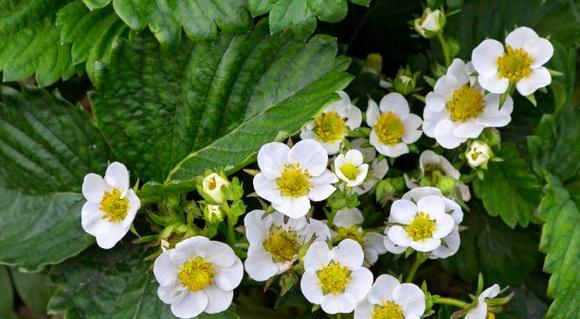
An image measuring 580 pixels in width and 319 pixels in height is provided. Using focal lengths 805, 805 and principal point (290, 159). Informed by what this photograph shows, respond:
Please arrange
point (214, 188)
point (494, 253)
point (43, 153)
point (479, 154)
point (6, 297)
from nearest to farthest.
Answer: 1. point (214, 188)
2. point (479, 154)
3. point (43, 153)
4. point (494, 253)
5. point (6, 297)

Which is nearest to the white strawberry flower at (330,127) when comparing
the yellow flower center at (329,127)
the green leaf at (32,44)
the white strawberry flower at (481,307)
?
the yellow flower center at (329,127)

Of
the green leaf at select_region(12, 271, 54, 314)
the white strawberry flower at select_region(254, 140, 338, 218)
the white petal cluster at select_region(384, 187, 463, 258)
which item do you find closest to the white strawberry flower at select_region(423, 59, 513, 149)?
the white petal cluster at select_region(384, 187, 463, 258)

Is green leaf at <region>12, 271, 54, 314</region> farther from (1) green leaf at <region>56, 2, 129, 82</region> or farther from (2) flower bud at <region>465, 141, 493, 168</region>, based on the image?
(2) flower bud at <region>465, 141, 493, 168</region>

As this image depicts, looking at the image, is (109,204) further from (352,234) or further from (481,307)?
(481,307)

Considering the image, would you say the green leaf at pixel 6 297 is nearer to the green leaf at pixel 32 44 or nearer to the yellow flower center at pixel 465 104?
the green leaf at pixel 32 44

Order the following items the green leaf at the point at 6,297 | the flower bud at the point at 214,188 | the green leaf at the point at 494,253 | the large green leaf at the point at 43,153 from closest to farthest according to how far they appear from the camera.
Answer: the flower bud at the point at 214,188 < the large green leaf at the point at 43,153 < the green leaf at the point at 494,253 < the green leaf at the point at 6,297

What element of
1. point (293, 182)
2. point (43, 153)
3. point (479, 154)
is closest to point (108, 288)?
point (43, 153)
